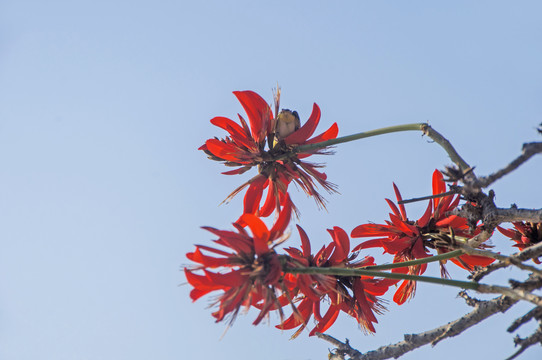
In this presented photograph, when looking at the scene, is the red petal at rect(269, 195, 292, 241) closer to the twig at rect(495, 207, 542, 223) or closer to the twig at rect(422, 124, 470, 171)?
the twig at rect(422, 124, 470, 171)

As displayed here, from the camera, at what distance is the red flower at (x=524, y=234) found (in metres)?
2.10

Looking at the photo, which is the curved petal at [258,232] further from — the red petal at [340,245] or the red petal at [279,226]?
the red petal at [340,245]

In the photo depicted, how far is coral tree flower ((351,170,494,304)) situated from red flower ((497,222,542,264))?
0.12m

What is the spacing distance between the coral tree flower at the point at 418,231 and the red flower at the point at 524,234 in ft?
0.38

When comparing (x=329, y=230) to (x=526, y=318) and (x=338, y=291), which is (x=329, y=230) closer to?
(x=338, y=291)

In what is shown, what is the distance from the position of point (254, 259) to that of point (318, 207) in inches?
25.1

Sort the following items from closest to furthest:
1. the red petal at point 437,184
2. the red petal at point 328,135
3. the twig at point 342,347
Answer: the twig at point 342,347 < the red petal at point 437,184 < the red petal at point 328,135

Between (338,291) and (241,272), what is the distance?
51 cm

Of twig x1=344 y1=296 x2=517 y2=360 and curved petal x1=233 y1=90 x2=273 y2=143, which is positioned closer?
twig x1=344 y1=296 x2=517 y2=360

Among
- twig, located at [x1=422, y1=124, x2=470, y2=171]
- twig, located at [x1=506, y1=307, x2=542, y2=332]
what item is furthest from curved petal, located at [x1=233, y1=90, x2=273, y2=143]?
twig, located at [x1=506, y1=307, x2=542, y2=332]

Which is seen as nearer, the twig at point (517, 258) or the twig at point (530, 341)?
the twig at point (530, 341)

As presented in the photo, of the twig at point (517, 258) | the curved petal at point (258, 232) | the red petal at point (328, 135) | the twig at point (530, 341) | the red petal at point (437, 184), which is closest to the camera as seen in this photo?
the twig at point (530, 341)

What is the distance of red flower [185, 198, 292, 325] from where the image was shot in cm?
161

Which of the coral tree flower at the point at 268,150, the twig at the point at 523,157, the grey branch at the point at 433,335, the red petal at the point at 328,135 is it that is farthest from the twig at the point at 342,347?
the twig at the point at 523,157
